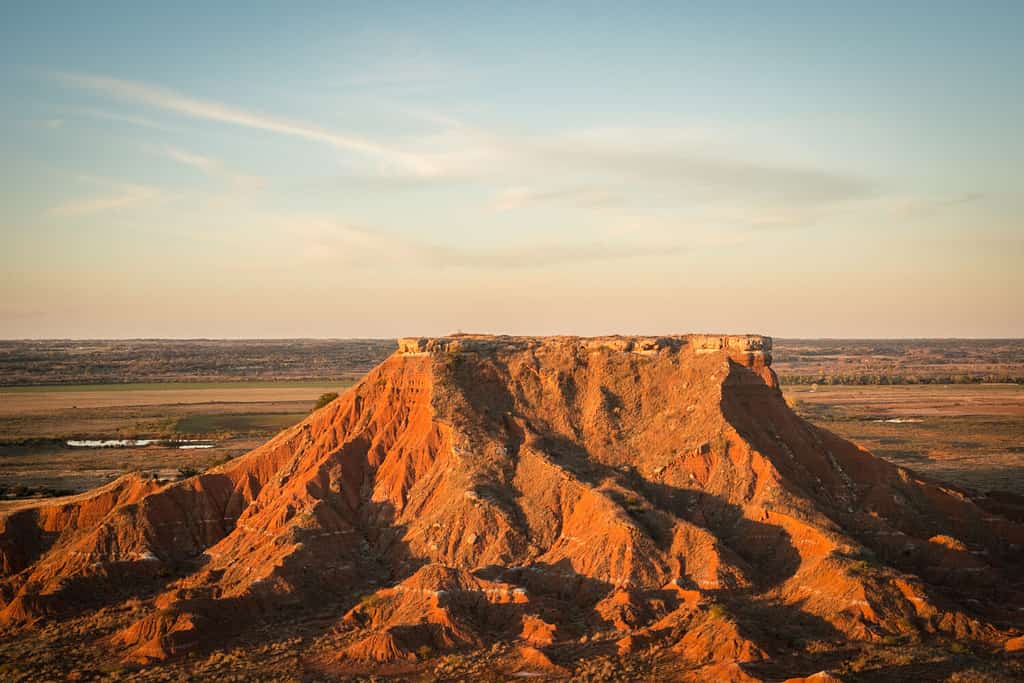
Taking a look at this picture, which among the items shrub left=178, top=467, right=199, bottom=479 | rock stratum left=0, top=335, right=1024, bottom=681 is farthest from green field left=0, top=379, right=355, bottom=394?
rock stratum left=0, top=335, right=1024, bottom=681

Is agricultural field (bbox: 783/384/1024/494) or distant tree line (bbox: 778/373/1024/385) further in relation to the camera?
distant tree line (bbox: 778/373/1024/385)

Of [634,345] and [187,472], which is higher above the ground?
[634,345]

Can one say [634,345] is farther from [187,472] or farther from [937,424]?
[937,424]

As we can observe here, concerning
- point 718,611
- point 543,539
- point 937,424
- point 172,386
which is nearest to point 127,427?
point 172,386

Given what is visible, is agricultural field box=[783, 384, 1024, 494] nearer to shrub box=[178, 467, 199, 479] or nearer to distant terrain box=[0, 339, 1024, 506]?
distant terrain box=[0, 339, 1024, 506]

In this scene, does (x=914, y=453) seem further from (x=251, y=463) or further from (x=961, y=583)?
(x=251, y=463)

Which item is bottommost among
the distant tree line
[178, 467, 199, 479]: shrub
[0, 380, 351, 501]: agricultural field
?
[0, 380, 351, 501]: agricultural field

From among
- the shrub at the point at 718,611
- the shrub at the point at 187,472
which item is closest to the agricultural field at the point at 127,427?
the shrub at the point at 187,472
